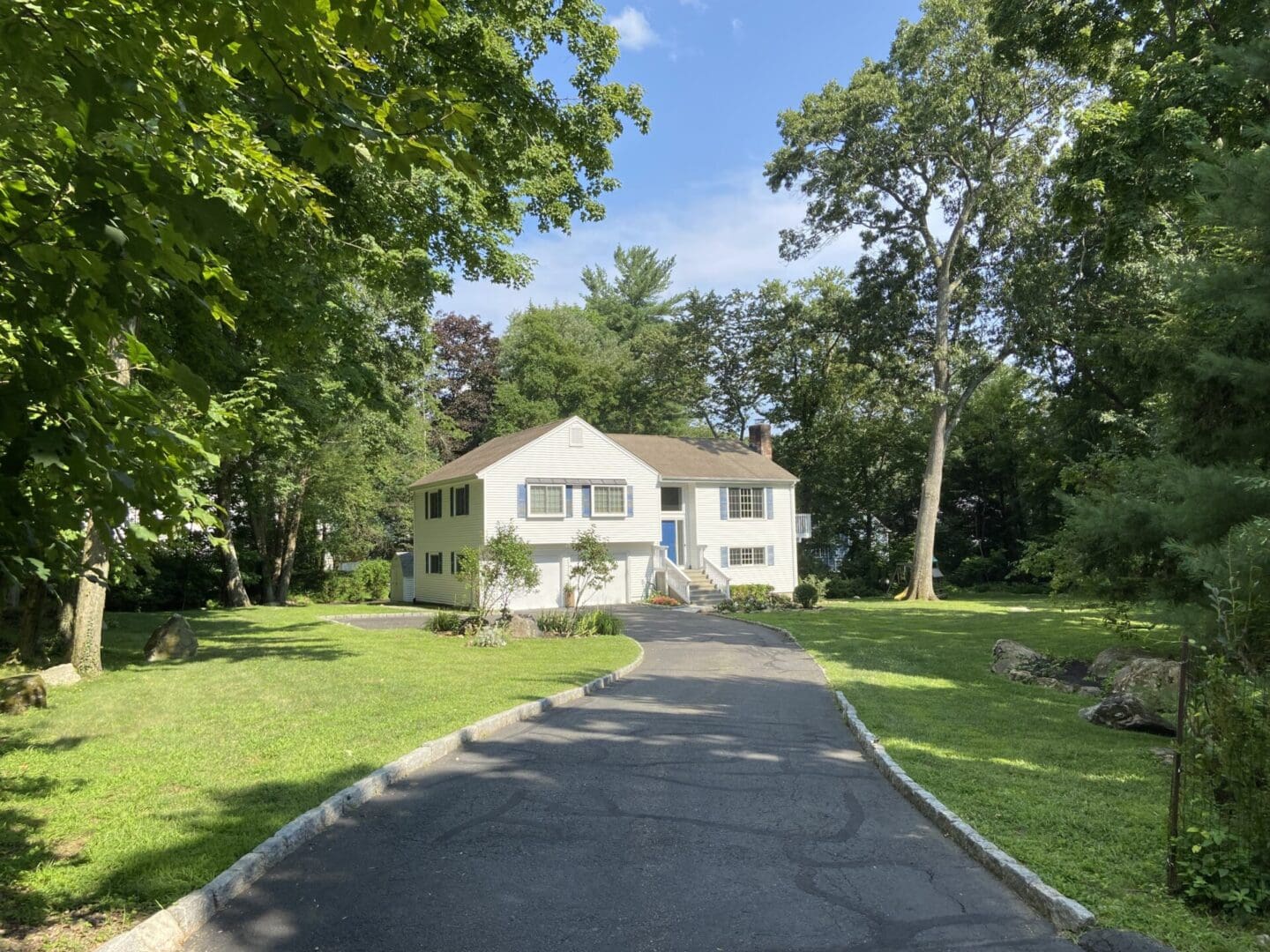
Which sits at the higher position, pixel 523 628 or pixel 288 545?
pixel 288 545

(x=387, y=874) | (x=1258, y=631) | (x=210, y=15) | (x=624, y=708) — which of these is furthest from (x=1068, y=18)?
(x=387, y=874)

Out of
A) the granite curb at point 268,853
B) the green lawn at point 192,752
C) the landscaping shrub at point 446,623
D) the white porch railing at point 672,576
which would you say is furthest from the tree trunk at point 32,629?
the white porch railing at point 672,576

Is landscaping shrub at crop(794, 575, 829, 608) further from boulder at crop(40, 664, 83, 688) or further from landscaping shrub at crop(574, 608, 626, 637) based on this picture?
boulder at crop(40, 664, 83, 688)

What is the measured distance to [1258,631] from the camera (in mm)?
6625

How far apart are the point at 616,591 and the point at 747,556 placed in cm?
672

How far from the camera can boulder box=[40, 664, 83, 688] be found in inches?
462

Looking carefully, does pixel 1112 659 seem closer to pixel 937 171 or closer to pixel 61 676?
pixel 61 676

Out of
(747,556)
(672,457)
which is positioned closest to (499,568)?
(672,457)

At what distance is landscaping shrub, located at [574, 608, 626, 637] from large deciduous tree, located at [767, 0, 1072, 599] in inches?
678

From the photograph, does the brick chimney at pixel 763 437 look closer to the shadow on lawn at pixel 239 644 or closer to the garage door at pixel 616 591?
the garage door at pixel 616 591

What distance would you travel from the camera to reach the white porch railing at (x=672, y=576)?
99.7 ft

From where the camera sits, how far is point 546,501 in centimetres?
2947

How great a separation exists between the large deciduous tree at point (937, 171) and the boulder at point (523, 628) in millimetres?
19094

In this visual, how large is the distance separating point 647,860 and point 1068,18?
17.2 metres
